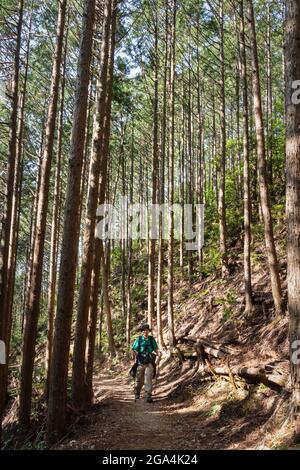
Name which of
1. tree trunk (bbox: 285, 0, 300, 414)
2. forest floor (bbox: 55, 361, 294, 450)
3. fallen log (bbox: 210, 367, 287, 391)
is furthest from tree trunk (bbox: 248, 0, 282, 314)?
Result: tree trunk (bbox: 285, 0, 300, 414)

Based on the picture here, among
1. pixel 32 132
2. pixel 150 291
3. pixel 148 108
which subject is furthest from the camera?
pixel 148 108

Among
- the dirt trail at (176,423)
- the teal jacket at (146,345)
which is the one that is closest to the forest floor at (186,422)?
the dirt trail at (176,423)

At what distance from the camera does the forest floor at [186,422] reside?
19.3 ft

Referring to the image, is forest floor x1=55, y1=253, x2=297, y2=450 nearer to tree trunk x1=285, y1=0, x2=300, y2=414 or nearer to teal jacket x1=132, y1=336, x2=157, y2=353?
tree trunk x1=285, y1=0, x2=300, y2=414

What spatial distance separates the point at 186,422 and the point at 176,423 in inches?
7.9

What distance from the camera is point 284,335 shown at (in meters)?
8.35

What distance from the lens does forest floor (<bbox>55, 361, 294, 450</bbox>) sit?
5887 millimetres

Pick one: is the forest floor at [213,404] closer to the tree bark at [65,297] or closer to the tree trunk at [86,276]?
the tree bark at [65,297]

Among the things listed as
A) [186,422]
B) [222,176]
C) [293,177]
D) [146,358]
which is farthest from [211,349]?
[222,176]

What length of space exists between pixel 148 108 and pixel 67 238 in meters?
16.2

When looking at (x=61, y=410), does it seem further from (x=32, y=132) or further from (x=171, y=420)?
(x=32, y=132)

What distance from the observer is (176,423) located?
24.1ft

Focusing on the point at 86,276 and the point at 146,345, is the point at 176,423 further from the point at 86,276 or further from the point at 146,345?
the point at 86,276
